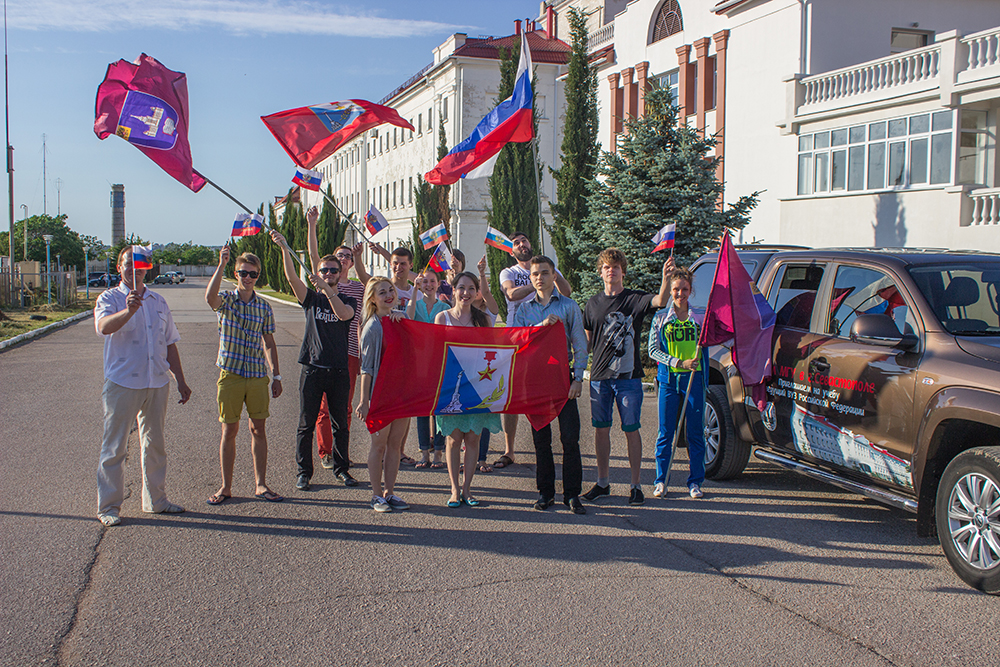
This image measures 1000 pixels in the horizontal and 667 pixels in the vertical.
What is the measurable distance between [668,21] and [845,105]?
11.1 metres

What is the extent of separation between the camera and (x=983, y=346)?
16.7 feet

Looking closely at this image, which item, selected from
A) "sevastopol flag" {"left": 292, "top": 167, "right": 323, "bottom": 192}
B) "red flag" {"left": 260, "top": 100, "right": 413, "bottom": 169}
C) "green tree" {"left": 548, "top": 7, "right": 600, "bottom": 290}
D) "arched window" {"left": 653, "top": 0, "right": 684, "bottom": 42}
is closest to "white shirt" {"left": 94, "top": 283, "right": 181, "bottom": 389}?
"sevastopol flag" {"left": 292, "top": 167, "right": 323, "bottom": 192}

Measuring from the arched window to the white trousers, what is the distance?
28592mm

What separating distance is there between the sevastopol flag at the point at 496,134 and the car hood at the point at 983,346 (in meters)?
6.82

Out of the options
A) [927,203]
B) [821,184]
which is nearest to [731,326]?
[927,203]

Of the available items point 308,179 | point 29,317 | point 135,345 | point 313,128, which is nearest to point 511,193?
point 29,317

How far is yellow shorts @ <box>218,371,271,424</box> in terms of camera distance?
668cm

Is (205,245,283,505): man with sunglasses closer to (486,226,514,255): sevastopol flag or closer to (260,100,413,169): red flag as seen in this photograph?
(486,226,514,255): sevastopol flag

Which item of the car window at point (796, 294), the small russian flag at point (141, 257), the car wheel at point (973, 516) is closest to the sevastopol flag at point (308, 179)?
the small russian flag at point (141, 257)

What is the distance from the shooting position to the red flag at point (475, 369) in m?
6.74

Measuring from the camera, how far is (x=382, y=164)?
2680 inches

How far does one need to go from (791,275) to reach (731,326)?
75 cm

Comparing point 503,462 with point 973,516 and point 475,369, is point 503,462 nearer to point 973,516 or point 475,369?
point 475,369

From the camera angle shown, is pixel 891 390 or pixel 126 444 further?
pixel 126 444
